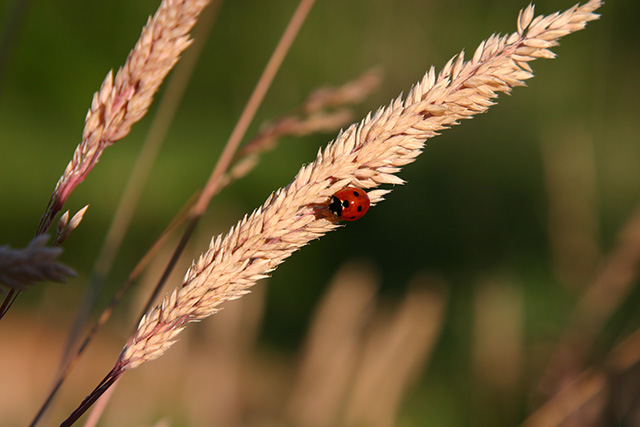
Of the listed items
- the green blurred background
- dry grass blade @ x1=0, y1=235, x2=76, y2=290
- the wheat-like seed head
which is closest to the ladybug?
the wheat-like seed head

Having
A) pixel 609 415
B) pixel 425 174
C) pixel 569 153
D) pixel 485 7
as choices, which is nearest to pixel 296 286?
pixel 425 174

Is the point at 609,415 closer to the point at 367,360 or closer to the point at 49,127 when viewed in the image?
the point at 367,360

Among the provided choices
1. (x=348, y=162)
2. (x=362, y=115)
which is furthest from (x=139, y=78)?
(x=362, y=115)

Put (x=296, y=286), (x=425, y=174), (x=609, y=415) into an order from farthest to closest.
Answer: (x=425, y=174) < (x=296, y=286) < (x=609, y=415)

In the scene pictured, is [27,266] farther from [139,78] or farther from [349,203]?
[349,203]

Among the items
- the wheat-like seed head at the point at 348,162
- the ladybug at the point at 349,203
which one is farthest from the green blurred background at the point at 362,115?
the wheat-like seed head at the point at 348,162
